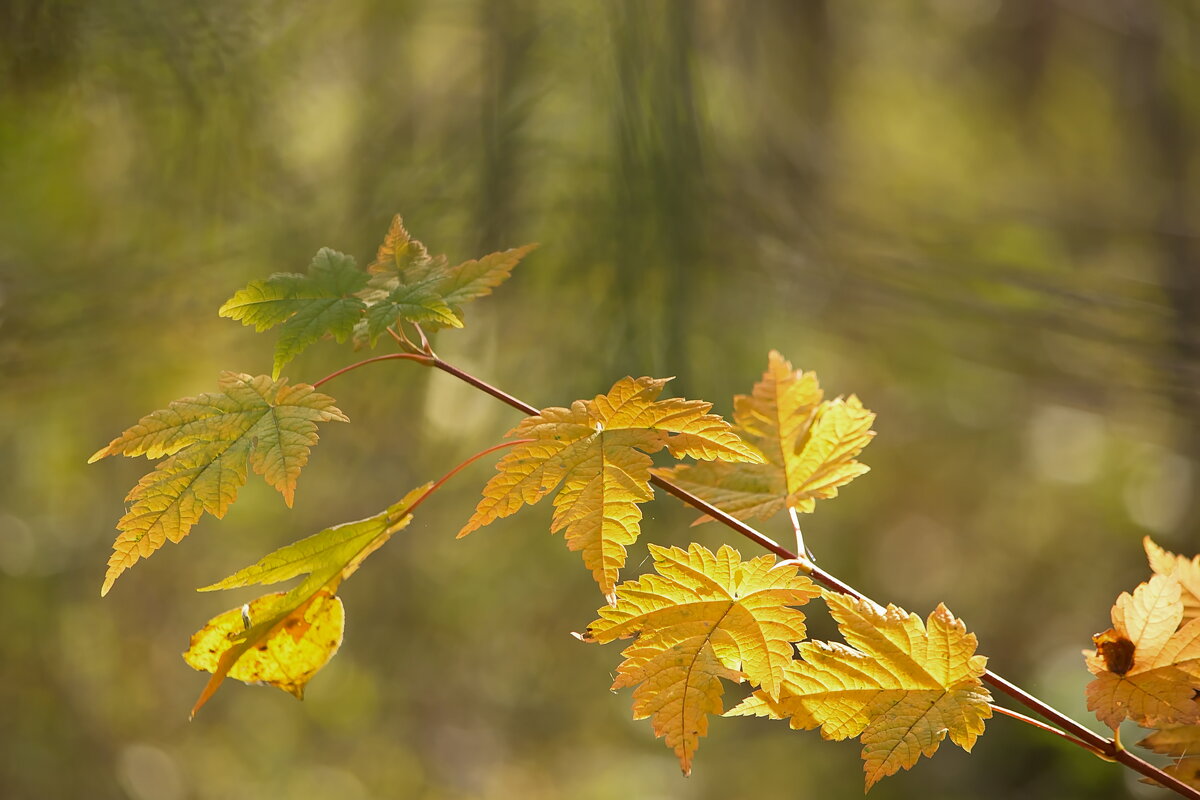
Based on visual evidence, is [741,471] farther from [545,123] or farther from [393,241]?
[545,123]

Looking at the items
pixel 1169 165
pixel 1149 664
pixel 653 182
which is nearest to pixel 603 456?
pixel 1149 664

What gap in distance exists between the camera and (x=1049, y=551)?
344 centimetres

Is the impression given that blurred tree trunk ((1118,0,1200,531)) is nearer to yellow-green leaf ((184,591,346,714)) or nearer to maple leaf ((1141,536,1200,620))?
maple leaf ((1141,536,1200,620))

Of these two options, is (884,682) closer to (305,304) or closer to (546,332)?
(305,304)

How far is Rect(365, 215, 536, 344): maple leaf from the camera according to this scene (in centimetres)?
46

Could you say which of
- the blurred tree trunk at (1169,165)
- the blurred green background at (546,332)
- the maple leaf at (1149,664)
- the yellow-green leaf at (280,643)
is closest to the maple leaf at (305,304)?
the yellow-green leaf at (280,643)

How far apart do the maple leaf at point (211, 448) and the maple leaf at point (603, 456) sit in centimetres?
9

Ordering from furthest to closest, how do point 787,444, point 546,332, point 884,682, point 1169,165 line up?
point 1169,165 → point 546,332 → point 787,444 → point 884,682

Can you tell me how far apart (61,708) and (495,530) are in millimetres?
1144

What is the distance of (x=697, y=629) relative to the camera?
42 centimetres

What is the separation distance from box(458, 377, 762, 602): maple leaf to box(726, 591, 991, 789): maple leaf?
0.09 metres

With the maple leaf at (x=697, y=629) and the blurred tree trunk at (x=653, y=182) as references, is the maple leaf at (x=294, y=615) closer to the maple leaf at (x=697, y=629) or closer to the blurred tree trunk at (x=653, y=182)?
the maple leaf at (x=697, y=629)

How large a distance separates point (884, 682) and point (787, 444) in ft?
0.51

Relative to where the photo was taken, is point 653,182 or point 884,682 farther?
point 653,182
